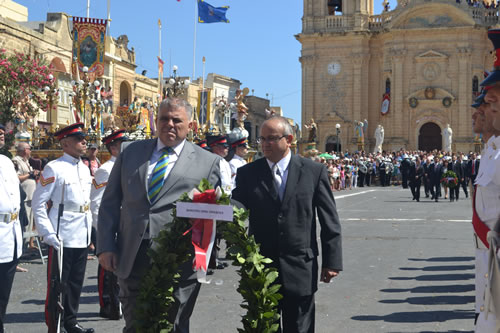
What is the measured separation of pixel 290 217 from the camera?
16.4 ft

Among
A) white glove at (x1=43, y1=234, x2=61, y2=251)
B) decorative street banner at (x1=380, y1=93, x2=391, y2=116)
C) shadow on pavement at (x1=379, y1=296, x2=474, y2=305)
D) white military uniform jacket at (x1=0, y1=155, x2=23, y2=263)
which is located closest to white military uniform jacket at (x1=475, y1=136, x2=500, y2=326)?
shadow on pavement at (x1=379, y1=296, x2=474, y2=305)

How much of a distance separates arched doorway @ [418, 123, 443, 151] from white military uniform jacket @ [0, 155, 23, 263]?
53877mm

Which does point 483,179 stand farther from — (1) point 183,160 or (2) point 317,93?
(2) point 317,93

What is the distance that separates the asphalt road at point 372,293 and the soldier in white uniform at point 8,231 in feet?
3.77

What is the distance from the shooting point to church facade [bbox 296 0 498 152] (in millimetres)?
56094

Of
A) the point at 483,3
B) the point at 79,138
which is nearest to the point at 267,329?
the point at 79,138

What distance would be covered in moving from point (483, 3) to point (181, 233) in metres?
59.4

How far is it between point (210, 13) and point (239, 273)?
33.8 metres

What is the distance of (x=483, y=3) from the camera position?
5800cm

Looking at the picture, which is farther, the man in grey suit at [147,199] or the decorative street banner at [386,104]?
the decorative street banner at [386,104]

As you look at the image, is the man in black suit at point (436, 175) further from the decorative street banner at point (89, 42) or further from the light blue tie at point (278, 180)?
the light blue tie at point (278, 180)

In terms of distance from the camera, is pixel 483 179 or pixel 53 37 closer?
pixel 483 179

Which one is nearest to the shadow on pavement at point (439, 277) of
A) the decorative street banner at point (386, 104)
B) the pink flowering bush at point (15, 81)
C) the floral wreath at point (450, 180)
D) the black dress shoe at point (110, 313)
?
the black dress shoe at point (110, 313)

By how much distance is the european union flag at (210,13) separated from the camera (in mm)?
36844
